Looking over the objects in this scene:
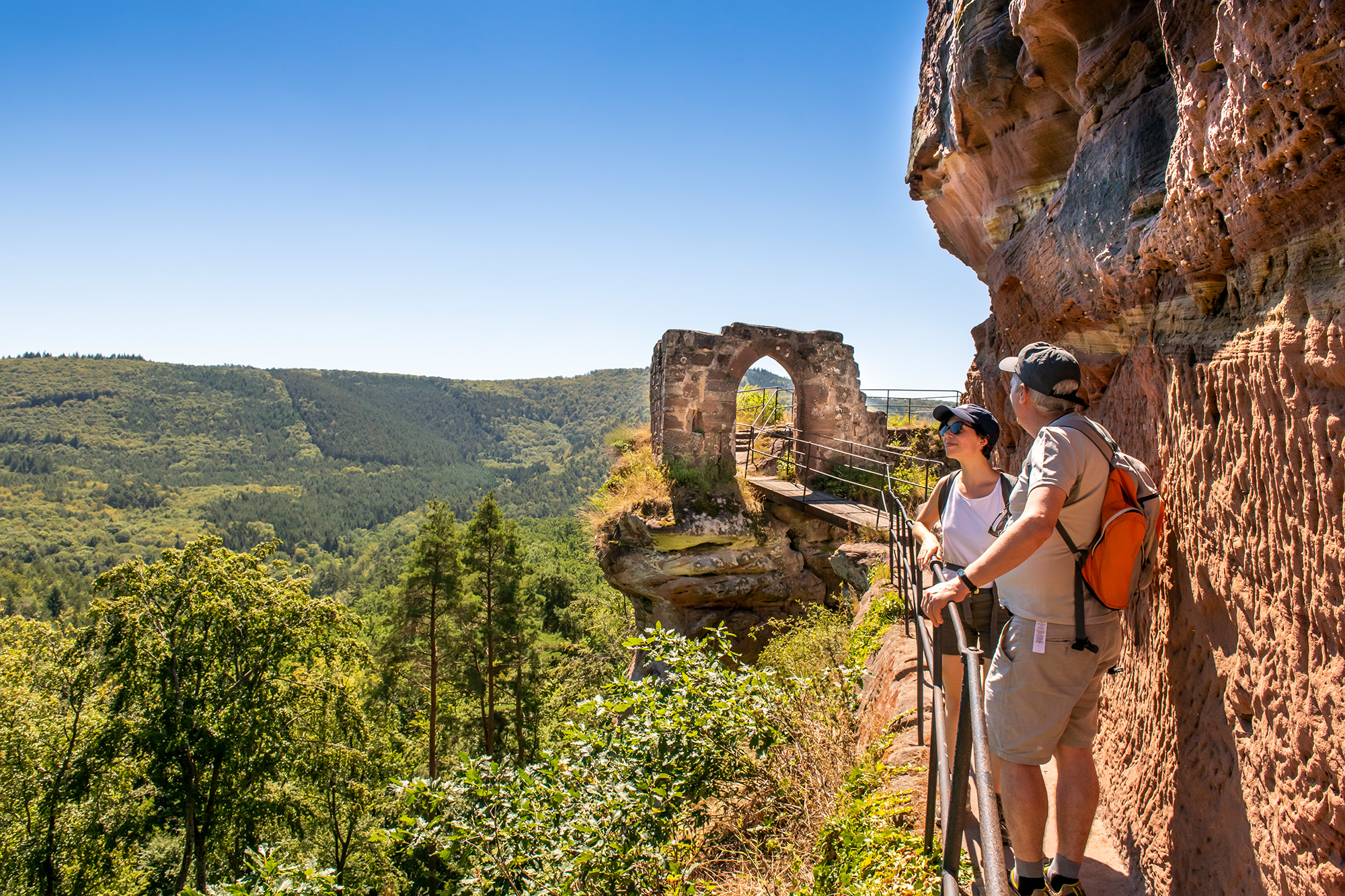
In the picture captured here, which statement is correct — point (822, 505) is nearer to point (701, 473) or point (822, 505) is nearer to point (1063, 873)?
point (701, 473)

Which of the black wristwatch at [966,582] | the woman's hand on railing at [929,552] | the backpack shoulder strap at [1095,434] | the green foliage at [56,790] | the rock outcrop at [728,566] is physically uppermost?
the backpack shoulder strap at [1095,434]

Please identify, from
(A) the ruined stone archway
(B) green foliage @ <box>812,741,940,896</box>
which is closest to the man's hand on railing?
(B) green foliage @ <box>812,741,940,896</box>

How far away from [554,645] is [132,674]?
486 inches

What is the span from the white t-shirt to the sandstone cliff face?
56 cm

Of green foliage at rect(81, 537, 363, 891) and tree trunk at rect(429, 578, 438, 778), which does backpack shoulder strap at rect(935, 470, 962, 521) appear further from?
tree trunk at rect(429, 578, 438, 778)

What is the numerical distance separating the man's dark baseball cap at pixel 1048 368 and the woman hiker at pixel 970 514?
515 mm

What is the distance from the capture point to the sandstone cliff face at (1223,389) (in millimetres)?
1453

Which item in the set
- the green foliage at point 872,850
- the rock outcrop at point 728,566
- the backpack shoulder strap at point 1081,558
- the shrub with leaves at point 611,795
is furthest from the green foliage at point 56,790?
the backpack shoulder strap at point 1081,558

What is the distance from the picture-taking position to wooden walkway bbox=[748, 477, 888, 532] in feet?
31.5

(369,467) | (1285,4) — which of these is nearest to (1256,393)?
(1285,4)

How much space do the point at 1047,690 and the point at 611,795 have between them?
7.09ft

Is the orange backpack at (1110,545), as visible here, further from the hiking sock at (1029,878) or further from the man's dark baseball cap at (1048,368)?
the hiking sock at (1029,878)

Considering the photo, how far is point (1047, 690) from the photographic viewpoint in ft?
6.53

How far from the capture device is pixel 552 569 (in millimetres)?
35844
